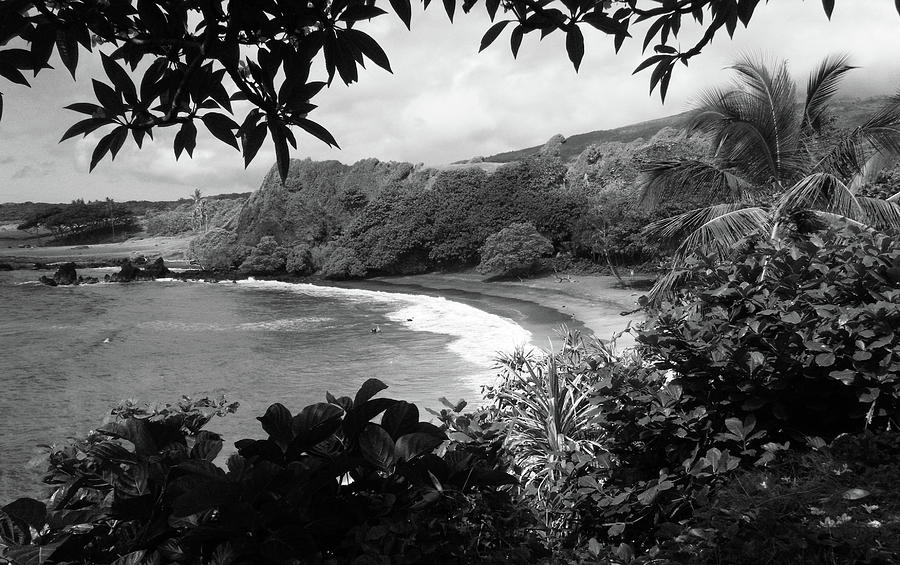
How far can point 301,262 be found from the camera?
46844 mm

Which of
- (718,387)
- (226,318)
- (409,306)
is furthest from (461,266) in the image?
(718,387)

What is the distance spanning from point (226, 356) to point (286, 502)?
17358 millimetres

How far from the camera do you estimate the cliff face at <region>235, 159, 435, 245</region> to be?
175 ft

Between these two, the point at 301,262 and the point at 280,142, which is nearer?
the point at 280,142

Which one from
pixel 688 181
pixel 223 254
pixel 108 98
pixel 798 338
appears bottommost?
pixel 223 254

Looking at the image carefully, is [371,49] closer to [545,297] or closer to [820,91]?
[820,91]

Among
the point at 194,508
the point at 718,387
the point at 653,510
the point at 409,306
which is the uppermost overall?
the point at 194,508

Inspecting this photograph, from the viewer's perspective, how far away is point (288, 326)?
22297 millimetres

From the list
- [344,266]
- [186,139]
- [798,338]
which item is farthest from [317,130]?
[344,266]

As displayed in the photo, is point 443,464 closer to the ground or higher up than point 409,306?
higher up

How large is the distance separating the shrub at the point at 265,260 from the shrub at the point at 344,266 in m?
6.16

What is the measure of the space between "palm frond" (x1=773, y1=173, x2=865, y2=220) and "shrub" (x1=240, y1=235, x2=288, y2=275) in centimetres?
4401

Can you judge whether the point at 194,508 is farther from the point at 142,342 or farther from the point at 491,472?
the point at 142,342

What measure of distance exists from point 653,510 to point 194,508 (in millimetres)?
2142
